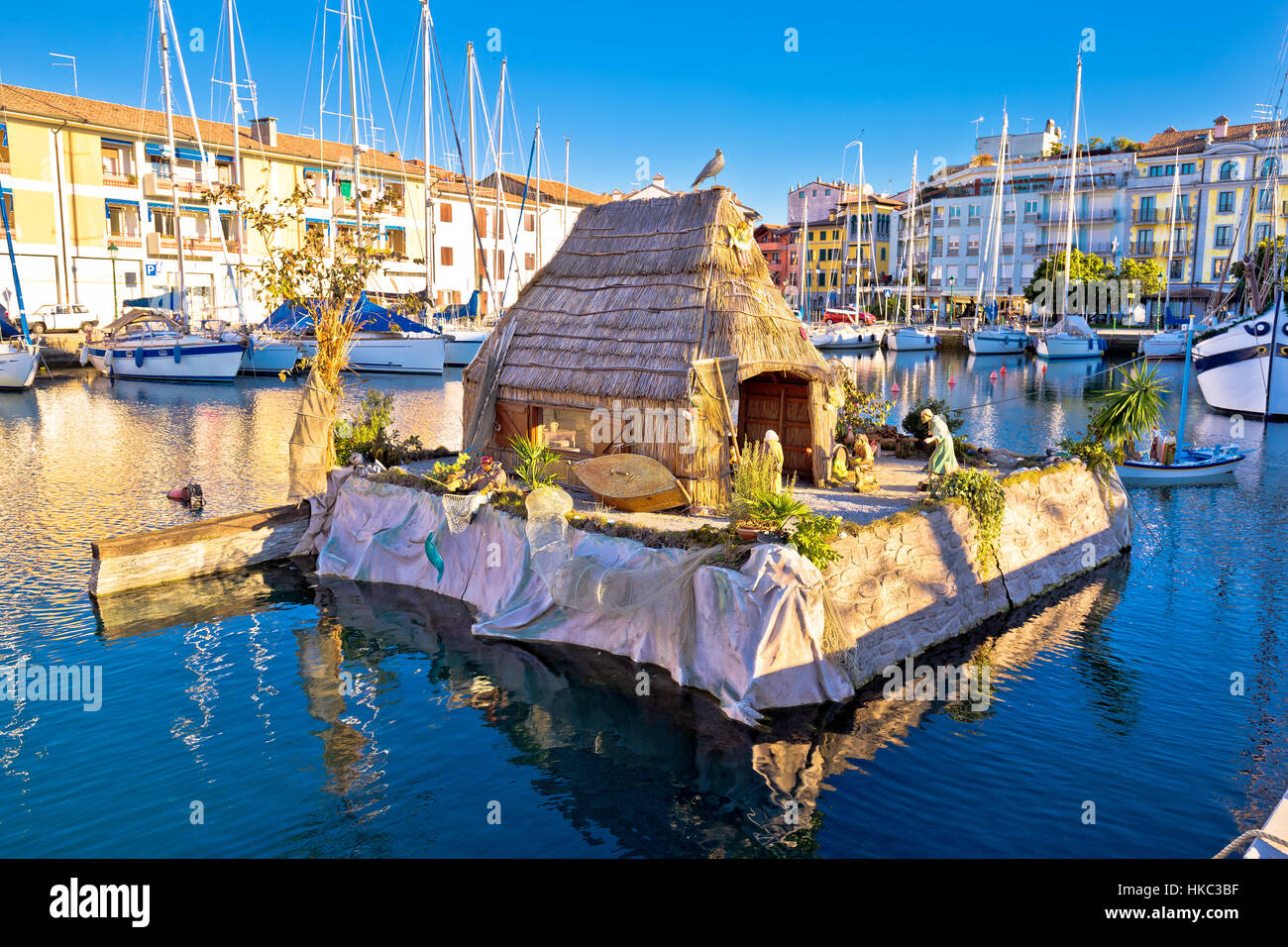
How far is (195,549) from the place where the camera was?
19469 millimetres

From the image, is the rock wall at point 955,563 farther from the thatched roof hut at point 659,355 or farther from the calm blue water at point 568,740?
the thatched roof hut at point 659,355

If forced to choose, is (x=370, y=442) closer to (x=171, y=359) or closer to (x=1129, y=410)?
(x=1129, y=410)

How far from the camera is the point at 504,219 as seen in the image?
79875mm

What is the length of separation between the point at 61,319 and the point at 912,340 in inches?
2605

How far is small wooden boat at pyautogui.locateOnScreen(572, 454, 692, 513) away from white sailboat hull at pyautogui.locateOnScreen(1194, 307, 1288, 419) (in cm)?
3825

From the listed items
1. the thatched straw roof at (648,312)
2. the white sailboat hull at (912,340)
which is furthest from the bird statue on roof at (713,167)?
the white sailboat hull at (912,340)

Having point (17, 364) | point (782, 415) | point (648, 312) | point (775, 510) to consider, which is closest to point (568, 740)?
point (775, 510)

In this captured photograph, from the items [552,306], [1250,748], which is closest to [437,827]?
[1250,748]

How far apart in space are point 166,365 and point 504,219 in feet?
113

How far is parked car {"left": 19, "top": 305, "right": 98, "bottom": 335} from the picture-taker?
191ft

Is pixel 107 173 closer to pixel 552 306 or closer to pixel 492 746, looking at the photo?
pixel 552 306

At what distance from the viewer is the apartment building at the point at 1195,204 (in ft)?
250

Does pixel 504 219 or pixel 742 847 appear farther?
pixel 504 219

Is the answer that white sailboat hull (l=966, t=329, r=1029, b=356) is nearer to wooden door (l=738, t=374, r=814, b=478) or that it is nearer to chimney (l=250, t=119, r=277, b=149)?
chimney (l=250, t=119, r=277, b=149)
